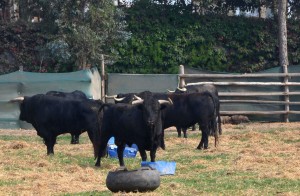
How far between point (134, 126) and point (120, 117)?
353mm

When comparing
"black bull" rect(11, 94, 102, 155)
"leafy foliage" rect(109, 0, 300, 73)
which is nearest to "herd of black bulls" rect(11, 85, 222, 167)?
"black bull" rect(11, 94, 102, 155)

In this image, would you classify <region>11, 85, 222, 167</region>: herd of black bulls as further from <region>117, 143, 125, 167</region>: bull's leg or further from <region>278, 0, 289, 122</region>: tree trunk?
<region>278, 0, 289, 122</region>: tree trunk

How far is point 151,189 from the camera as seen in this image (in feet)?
38.8

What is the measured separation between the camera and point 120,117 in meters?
15.8

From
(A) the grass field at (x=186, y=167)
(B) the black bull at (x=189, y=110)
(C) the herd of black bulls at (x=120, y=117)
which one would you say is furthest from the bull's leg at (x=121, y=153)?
(B) the black bull at (x=189, y=110)

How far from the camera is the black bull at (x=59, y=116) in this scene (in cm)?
1744

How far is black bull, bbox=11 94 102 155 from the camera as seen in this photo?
687 inches

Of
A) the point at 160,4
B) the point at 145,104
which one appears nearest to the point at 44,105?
the point at 145,104

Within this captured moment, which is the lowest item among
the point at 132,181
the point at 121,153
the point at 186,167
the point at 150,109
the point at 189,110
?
the point at 186,167

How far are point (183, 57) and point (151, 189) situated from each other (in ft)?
68.5

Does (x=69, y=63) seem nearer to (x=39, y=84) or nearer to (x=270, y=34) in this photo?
(x=39, y=84)

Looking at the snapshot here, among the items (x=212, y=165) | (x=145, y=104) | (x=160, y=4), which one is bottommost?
(x=212, y=165)

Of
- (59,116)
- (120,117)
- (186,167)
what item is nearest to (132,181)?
(186,167)

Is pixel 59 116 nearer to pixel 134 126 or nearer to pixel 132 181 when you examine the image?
pixel 134 126
